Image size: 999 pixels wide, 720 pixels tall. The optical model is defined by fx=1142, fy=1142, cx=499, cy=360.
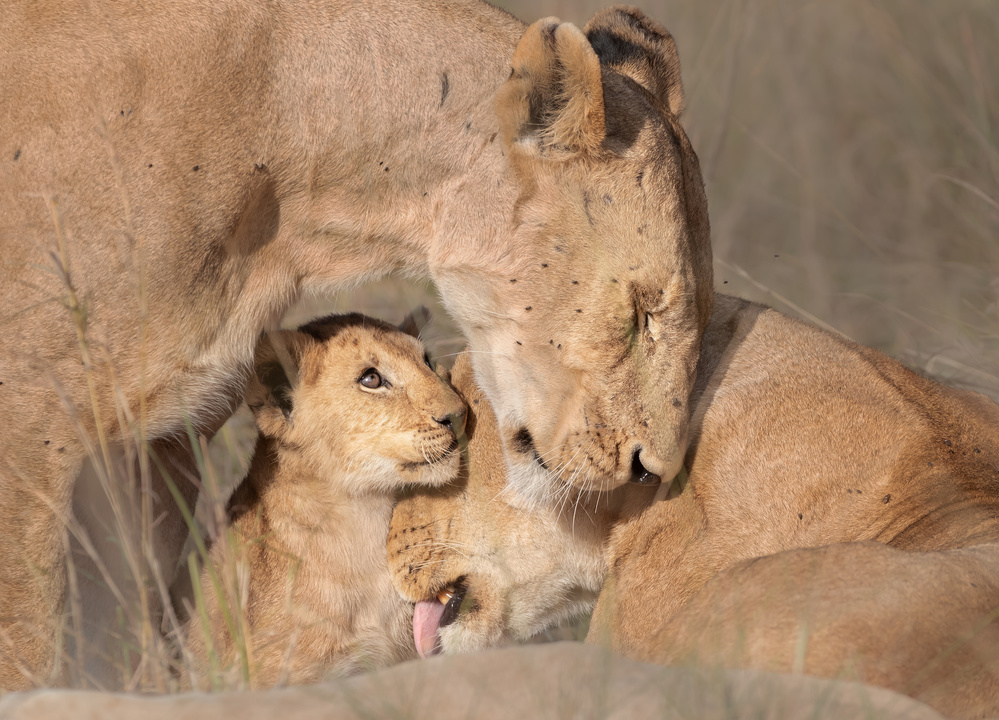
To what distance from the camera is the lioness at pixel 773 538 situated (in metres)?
2.49

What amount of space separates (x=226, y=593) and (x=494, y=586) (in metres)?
0.87

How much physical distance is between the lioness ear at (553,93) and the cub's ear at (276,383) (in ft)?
3.26

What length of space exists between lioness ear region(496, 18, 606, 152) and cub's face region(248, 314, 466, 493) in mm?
835

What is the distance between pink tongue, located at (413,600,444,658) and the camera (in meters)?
3.83

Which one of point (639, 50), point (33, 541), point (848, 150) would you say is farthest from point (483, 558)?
point (848, 150)

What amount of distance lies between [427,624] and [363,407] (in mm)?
780

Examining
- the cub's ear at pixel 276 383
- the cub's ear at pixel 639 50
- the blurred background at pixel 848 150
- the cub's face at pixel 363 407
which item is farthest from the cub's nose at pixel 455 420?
the blurred background at pixel 848 150

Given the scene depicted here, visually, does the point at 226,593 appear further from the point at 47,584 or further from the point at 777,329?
the point at 777,329

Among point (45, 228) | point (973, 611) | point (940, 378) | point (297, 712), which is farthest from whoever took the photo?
point (940, 378)

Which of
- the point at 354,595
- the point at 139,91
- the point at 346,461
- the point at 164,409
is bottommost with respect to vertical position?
the point at 354,595

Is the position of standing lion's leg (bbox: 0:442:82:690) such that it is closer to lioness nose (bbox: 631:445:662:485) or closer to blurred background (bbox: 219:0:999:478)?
lioness nose (bbox: 631:445:662:485)

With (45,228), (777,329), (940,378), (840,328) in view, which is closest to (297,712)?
(45,228)

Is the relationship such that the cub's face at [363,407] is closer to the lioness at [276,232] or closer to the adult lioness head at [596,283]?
the lioness at [276,232]

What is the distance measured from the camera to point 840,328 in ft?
22.7
